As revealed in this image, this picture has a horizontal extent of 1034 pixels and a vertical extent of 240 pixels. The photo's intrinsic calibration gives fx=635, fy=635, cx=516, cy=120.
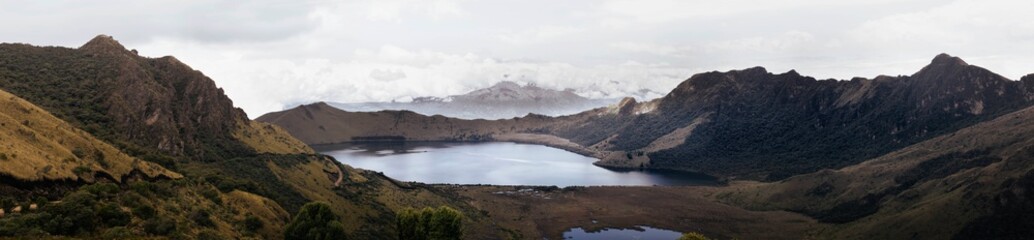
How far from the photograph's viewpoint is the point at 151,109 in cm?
10125

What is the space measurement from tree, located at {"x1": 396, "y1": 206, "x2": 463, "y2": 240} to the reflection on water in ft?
171

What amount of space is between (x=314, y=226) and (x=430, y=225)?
799 inches

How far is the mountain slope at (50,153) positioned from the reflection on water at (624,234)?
92.1 m

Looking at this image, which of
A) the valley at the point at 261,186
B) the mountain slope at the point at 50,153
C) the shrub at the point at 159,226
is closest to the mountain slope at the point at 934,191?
the valley at the point at 261,186

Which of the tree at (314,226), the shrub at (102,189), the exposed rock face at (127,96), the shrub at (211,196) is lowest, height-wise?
the tree at (314,226)

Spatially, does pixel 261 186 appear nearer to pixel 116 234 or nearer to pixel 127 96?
pixel 127 96

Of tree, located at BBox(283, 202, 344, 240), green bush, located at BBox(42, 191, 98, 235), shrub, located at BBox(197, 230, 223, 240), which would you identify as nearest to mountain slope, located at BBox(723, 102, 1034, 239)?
tree, located at BBox(283, 202, 344, 240)

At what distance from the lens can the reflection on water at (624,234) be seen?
472 feet

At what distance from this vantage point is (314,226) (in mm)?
79750

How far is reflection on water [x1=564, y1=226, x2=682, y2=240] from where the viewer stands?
143812 millimetres

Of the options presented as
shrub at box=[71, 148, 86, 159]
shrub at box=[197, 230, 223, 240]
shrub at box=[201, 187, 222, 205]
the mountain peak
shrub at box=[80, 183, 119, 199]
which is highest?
the mountain peak

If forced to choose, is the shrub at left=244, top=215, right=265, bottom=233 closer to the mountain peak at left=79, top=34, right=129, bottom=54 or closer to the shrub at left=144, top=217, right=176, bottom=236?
the shrub at left=144, top=217, right=176, bottom=236

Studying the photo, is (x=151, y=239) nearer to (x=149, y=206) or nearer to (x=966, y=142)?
(x=149, y=206)

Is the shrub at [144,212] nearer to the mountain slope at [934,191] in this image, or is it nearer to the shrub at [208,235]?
the shrub at [208,235]
